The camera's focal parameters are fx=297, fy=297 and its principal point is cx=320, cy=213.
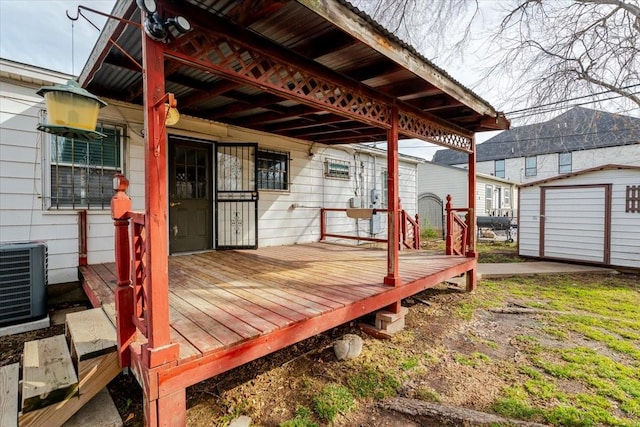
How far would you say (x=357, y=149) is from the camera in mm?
8242

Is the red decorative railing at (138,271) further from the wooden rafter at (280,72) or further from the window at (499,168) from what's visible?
the window at (499,168)

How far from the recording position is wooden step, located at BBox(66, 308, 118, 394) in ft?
6.41

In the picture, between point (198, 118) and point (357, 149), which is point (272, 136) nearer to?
point (198, 118)

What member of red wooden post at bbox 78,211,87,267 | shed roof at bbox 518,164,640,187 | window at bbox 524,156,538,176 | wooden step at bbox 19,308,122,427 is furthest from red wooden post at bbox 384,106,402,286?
window at bbox 524,156,538,176

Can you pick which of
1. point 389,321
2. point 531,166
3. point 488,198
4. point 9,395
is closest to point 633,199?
point 389,321

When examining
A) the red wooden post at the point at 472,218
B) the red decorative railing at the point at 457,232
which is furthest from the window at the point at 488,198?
the red wooden post at the point at 472,218

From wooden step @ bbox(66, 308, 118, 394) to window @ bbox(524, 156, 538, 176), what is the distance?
25.0 metres

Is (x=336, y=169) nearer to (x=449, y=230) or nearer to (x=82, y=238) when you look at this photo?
(x=449, y=230)

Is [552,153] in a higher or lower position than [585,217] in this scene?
higher

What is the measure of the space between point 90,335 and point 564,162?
25.0 meters

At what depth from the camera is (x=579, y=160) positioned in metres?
18.9

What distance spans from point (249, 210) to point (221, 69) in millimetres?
3840

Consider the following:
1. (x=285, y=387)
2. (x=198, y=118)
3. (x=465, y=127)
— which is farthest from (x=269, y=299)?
(x=465, y=127)

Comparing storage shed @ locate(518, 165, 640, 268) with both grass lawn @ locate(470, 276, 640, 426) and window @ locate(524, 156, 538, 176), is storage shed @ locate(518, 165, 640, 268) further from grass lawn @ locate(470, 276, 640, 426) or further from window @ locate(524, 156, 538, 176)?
window @ locate(524, 156, 538, 176)
